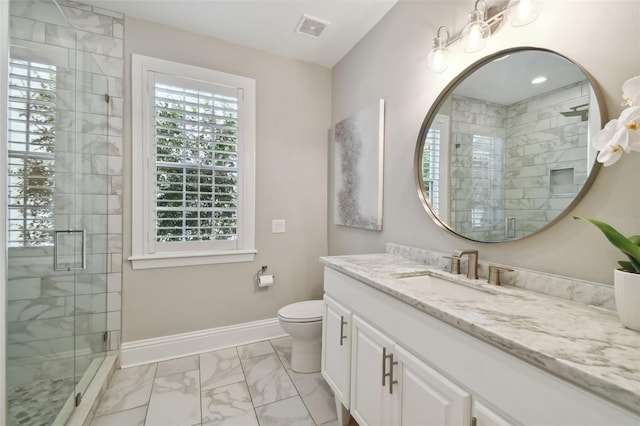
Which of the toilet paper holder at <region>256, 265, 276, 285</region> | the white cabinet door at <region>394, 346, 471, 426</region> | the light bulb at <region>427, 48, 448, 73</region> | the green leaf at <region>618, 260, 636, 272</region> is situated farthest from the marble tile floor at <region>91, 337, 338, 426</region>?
the light bulb at <region>427, 48, 448, 73</region>

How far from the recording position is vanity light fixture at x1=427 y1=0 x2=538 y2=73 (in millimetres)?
1122

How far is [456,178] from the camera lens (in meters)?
1.52

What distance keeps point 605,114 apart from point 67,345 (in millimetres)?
2769

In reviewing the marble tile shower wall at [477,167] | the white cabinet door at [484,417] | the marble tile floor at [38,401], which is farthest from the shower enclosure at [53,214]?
the marble tile shower wall at [477,167]

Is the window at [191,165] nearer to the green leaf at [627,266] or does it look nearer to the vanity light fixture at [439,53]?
the vanity light fixture at [439,53]

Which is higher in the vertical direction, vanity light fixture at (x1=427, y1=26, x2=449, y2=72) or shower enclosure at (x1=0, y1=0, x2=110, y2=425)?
vanity light fixture at (x1=427, y1=26, x2=449, y2=72)

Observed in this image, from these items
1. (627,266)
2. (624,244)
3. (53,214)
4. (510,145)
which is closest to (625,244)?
(624,244)

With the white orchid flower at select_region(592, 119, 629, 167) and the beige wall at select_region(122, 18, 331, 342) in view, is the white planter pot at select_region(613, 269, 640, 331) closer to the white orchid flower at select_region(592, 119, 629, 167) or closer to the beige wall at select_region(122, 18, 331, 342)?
the white orchid flower at select_region(592, 119, 629, 167)

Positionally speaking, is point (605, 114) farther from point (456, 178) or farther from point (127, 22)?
point (127, 22)

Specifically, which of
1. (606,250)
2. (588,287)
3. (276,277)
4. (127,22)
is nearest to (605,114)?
(606,250)

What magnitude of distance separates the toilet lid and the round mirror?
109 cm

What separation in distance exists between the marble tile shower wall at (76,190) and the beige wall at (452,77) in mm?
1857

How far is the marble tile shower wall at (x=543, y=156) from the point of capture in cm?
102

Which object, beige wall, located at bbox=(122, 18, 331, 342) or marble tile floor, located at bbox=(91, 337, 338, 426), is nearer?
marble tile floor, located at bbox=(91, 337, 338, 426)
